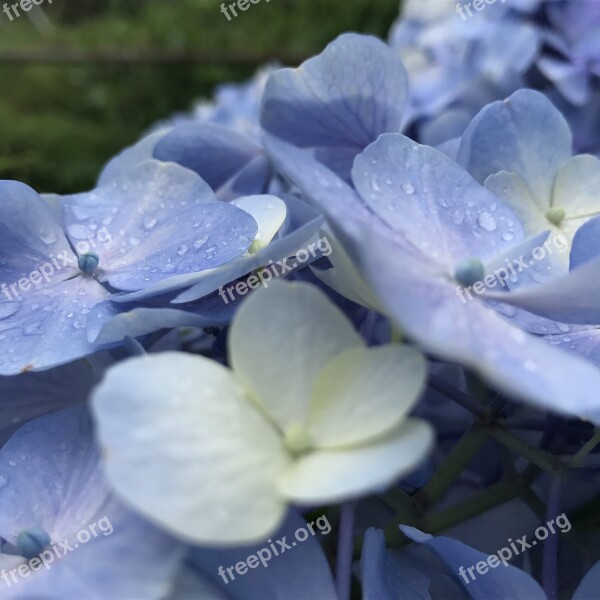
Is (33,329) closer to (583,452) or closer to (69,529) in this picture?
(69,529)

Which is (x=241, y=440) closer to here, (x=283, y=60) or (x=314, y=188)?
(x=314, y=188)

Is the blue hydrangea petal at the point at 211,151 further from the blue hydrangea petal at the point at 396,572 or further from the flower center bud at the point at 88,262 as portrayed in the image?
the blue hydrangea petal at the point at 396,572

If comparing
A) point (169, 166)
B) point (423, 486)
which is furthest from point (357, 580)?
point (169, 166)

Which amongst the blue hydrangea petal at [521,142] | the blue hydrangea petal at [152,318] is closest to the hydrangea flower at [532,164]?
the blue hydrangea petal at [521,142]

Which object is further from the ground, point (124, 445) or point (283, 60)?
point (124, 445)

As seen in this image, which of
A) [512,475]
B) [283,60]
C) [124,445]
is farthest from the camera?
[283,60]

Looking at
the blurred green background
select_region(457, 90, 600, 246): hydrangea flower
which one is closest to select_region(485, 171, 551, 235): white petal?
select_region(457, 90, 600, 246): hydrangea flower

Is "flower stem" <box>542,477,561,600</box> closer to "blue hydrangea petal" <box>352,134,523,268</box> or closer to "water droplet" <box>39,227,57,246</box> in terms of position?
"blue hydrangea petal" <box>352,134,523,268</box>
